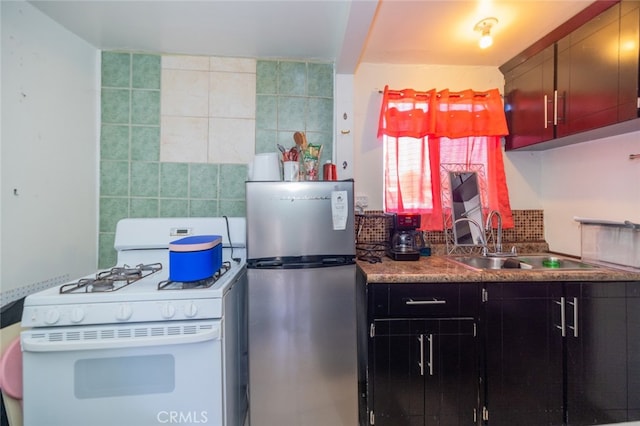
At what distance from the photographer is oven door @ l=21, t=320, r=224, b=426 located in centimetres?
111

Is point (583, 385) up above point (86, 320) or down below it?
below

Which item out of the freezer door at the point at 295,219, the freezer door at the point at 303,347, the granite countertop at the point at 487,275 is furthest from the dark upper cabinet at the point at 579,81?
the freezer door at the point at 303,347

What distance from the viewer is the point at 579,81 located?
1632 mm

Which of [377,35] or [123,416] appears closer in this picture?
[123,416]

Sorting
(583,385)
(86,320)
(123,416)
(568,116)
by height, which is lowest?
(583,385)

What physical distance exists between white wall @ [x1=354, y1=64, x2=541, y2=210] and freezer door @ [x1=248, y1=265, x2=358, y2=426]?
0.93m

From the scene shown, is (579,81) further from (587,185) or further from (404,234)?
(404,234)

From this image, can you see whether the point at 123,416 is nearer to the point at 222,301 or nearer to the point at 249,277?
the point at 222,301

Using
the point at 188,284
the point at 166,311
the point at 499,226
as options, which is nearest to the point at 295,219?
the point at 188,284

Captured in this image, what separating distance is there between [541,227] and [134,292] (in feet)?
9.53

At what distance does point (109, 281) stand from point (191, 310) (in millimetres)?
475

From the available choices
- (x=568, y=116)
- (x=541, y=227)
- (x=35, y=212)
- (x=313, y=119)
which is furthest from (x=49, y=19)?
(x=541, y=227)

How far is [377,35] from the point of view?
5.97ft

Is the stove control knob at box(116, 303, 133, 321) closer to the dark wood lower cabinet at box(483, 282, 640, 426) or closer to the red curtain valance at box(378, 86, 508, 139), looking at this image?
the dark wood lower cabinet at box(483, 282, 640, 426)
